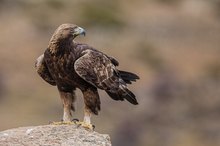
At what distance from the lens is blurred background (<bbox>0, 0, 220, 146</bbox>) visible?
4641 cm

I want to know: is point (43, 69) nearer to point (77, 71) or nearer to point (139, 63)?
point (77, 71)

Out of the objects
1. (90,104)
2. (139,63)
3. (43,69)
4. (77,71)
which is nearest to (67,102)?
(90,104)

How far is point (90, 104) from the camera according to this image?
15.7 metres

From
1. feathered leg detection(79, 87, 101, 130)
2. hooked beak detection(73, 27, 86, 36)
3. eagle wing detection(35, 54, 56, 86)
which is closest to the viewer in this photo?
hooked beak detection(73, 27, 86, 36)

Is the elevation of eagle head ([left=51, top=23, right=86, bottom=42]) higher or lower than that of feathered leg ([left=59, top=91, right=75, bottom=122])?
higher

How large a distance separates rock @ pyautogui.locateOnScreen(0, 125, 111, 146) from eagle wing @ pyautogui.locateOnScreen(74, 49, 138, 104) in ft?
2.26

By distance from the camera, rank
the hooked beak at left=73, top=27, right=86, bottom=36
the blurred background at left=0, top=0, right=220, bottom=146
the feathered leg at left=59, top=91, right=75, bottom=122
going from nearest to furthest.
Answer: the hooked beak at left=73, top=27, right=86, bottom=36
the feathered leg at left=59, top=91, right=75, bottom=122
the blurred background at left=0, top=0, right=220, bottom=146

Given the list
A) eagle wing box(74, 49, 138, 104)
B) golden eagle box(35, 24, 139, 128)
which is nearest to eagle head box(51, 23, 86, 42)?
golden eagle box(35, 24, 139, 128)

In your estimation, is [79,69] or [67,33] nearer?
[79,69]

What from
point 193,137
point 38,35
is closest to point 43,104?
point 193,137

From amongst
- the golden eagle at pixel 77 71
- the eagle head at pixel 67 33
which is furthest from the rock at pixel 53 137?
the eagle head at pixel 67 33

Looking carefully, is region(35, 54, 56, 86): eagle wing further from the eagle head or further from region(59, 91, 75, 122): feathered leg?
the eagle head

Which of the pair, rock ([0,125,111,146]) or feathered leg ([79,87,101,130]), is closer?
rock ([0,125,111,146])

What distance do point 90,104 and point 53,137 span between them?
0.74 m
